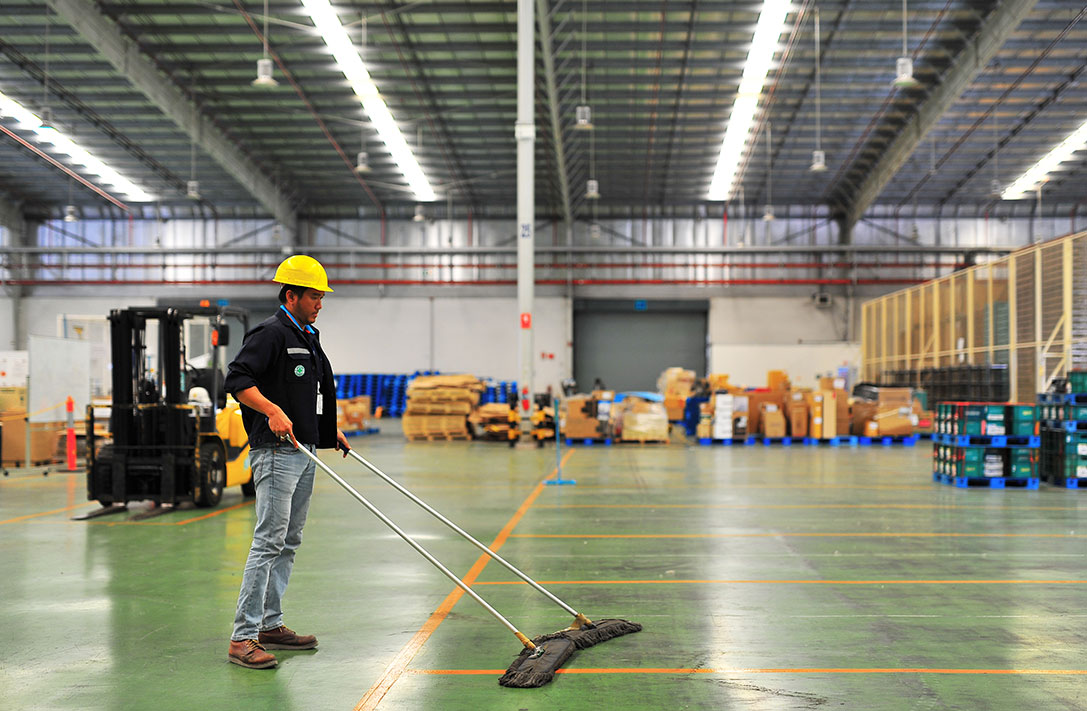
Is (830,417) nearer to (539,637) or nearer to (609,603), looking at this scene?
(609,603)

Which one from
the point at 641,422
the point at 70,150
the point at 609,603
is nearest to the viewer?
the point at 609,603

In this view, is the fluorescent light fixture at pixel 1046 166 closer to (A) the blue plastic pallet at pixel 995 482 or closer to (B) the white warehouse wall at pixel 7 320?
(A) the blue plastic pallet at pixel 995 482

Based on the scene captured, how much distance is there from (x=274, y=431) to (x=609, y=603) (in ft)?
8.25

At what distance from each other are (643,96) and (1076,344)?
12.4 meters

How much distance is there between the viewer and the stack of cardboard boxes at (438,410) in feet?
69.5

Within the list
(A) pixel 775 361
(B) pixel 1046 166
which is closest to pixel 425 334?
(A) pixel 775 361

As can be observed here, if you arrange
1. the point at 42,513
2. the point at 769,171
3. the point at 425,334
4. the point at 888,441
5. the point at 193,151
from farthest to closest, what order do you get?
1. the point at 425,334
2. the point at 769,171
3. the point at 193,151
4. the point at 888,441
5. the point at 42,513

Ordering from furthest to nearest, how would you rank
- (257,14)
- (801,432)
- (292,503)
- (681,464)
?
(801,432) < (257,14) < (681,464) < (292,503)

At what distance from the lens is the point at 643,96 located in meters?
23.5

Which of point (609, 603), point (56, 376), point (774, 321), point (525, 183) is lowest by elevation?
point (609, 603)

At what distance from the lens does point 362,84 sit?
71.8 ft

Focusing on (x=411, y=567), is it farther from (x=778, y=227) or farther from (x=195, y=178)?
(x=778, y=227)

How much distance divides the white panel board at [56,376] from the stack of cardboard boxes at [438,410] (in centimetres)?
729

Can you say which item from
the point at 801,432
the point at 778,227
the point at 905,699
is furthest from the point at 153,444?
the point at 778,227
